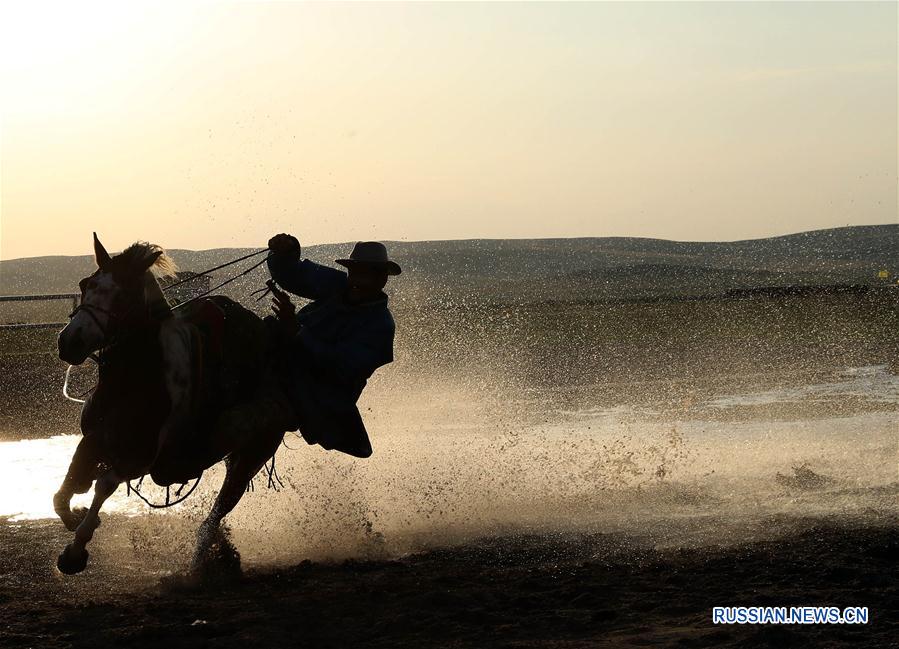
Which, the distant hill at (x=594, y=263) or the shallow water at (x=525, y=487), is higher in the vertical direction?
the distant hill at (x=594, y=263)

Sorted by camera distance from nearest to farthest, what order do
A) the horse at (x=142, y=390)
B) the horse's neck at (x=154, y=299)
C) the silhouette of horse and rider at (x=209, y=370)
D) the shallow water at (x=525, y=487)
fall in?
1. the horse at (x=142, y=390)
2. the silhouette of horse and rider at (x=209, y=370)
3. the horse's neck at (x=154, y=299)
4. the shallow water at (x=525, y=487)

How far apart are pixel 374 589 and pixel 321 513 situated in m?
2.44

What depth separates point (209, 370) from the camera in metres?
7.52

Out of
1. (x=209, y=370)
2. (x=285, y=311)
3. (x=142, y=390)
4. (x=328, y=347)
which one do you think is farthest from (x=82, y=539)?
(x=328, y=347)

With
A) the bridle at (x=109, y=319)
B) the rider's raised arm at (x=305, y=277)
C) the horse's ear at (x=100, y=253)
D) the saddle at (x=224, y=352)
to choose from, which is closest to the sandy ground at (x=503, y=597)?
the saddle at (x=224, y=352)

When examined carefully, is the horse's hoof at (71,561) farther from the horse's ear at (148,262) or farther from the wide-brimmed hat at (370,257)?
the wide-brimmed hat at (370,257)

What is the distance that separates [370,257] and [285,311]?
0.66m

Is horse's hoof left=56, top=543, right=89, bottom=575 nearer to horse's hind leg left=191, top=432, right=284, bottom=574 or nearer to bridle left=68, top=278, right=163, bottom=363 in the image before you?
horse's hind leg left=191, top=432, right=284, bottom=574

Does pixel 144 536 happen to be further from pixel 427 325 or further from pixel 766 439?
pixel 427 325

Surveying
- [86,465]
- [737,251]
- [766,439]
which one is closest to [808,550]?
[86,465]

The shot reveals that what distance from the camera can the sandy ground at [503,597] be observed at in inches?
239

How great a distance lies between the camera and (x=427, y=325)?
3469 cm

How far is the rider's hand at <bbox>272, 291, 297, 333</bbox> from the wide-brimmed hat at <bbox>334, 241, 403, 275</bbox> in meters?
0.49

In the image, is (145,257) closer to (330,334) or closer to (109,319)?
(109,319)
